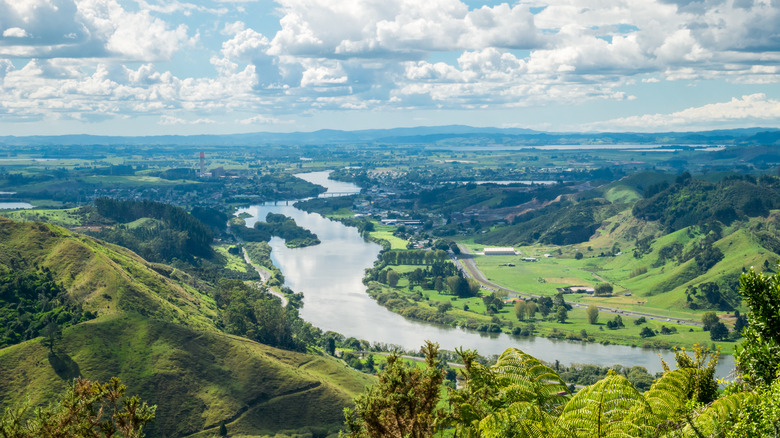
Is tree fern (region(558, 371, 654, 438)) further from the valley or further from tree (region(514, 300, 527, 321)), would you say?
tree (region(514, 300, 527, 321))

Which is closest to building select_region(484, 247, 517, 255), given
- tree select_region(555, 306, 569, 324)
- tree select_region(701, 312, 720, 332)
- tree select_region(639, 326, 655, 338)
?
tree select_region(555, 306, 569, 324)

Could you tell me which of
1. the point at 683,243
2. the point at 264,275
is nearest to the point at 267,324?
the point at 264,275

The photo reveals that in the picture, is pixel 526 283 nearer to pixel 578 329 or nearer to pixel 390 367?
pixel 578 329

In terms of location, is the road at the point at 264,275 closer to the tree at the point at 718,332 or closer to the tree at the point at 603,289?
the tree at the point at 603,289

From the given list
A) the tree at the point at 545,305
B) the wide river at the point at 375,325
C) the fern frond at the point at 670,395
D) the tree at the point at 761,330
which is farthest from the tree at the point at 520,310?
the tree at the point at 761,330

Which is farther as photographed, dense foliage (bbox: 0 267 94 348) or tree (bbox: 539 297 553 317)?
tree (bbox: 539 297 553 317)

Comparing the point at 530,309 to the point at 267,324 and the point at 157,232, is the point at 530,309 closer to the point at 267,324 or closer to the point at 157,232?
the point at 267,324
